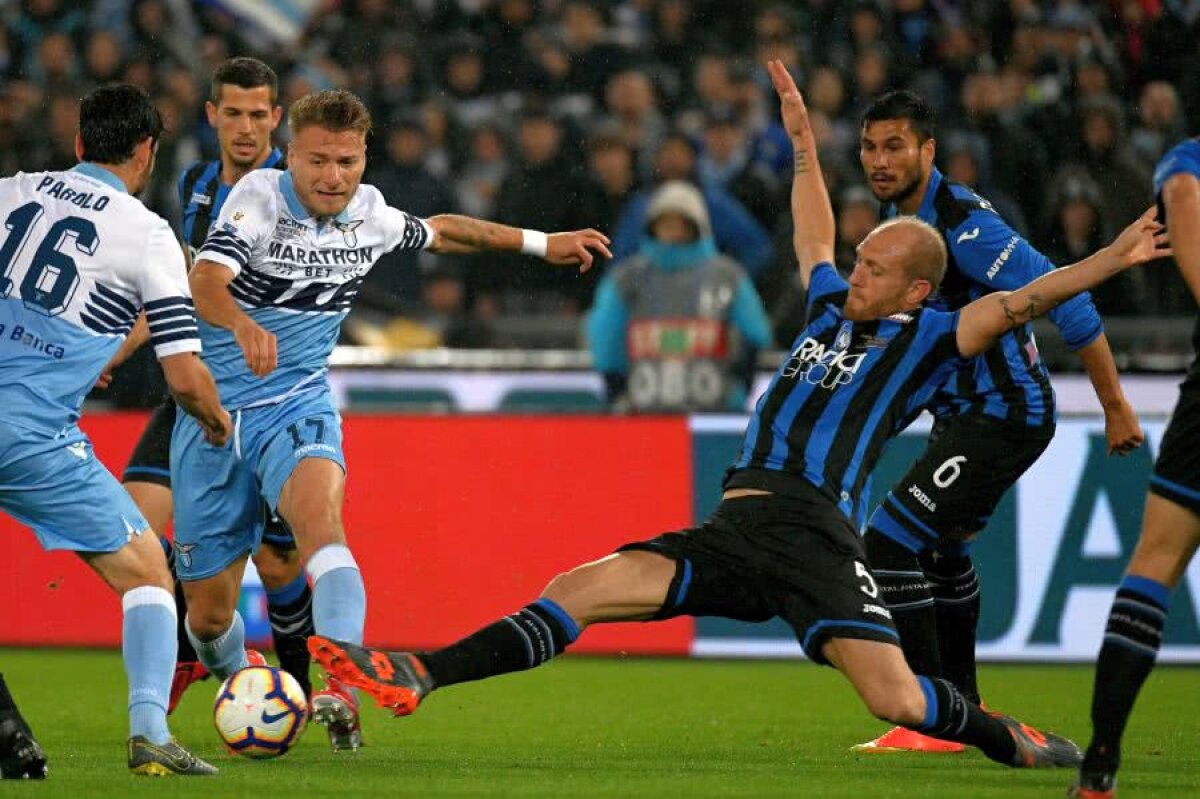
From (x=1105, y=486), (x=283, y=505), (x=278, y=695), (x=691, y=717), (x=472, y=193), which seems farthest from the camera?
(x=472, y=193)

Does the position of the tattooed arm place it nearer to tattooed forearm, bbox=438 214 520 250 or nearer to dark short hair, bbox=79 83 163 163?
tattooed forearm, bbox=438 214 520 250

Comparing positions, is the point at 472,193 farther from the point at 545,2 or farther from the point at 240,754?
the point at 240,754

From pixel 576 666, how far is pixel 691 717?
85.3 inches

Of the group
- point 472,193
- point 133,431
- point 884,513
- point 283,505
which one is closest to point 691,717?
point 884,513

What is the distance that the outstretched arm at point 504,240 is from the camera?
6781 millimetres

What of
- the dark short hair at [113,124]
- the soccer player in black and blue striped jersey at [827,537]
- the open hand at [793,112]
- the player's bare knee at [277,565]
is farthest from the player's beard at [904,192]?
the dark short hair at [113,124]

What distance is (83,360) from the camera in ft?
18.3

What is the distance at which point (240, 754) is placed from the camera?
5.98 meters

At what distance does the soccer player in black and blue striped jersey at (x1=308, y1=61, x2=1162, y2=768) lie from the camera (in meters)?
5.52

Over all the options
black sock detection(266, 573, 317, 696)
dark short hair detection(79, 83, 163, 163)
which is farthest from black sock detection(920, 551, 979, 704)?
dark short hair detection(79, 83, 163, 163)

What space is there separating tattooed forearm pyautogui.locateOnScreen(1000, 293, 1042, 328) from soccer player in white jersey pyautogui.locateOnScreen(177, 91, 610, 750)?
5.19 feet

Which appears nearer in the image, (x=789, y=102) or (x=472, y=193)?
(x=789, y=102)

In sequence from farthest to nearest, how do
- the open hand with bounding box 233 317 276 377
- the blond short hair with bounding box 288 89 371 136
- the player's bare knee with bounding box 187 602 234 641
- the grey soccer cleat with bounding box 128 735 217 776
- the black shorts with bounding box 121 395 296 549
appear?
the black shorts with bounding box 121 395 296 549 → the player's bare knee with bounding box 187 602 234 641 → the blond short hair with bounding box 288 89 371 136 → the open hand with bounding box 233 317 276 377 → the grey soccer cleat with bounding box 128 735 217 776

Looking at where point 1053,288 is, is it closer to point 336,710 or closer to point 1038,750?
point 1038,750
